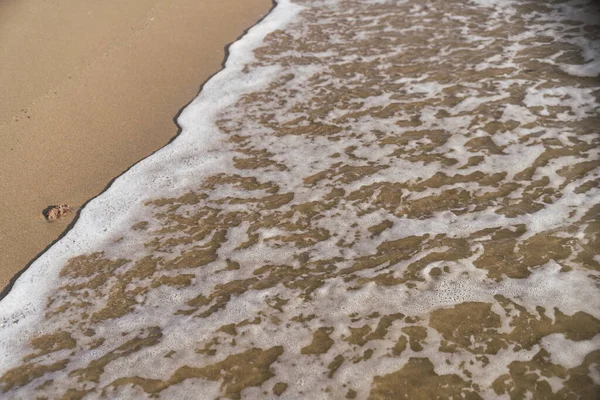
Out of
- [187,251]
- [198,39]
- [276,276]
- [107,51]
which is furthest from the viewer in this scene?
[198,39]

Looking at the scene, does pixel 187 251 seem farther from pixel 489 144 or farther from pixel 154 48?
pixel 154 48

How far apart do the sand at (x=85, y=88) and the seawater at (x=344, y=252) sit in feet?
0.80

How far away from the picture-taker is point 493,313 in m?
2.90

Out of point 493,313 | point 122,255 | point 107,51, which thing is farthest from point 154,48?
point 493,313

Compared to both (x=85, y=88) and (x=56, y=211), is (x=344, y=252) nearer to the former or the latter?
(x=56, y=211)

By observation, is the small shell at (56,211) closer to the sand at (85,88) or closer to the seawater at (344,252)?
the sand at (85,88)

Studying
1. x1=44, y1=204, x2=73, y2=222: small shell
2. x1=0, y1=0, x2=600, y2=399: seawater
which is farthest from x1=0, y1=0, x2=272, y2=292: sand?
x1=0, y1=0, x2=600, y2=399: seawater

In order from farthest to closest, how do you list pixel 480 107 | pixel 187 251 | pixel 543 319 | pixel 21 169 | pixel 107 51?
pixel 107 51 < pixel 480 107 < pixel 21 169 < pixel 187 251 < pixel 543 319

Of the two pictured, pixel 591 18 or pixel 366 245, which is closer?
pixel 366 245

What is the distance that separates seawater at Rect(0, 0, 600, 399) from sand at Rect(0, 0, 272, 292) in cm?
24

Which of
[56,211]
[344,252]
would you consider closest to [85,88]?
[56,211]

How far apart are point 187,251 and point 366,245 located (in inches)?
44.3

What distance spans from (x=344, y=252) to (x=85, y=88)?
10.4 ft

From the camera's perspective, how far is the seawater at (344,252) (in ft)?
8.95
